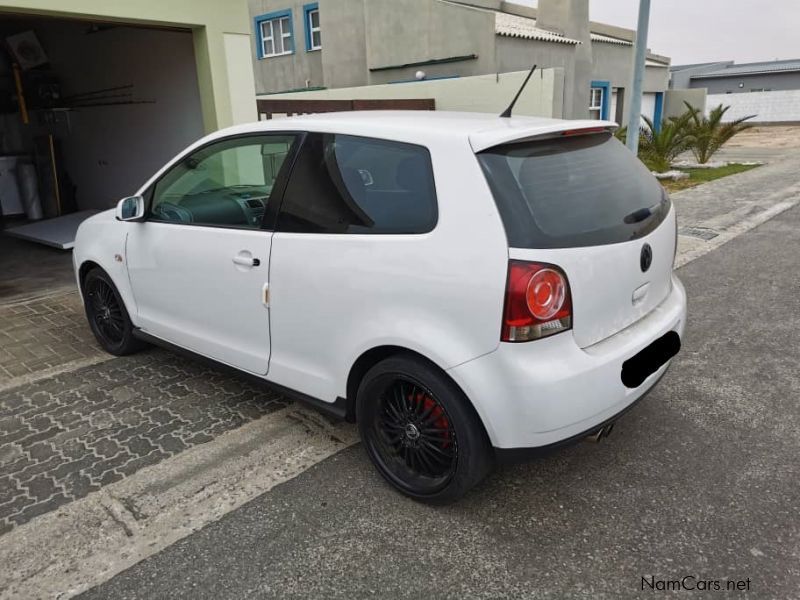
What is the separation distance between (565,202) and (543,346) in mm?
622

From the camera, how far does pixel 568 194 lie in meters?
2.65

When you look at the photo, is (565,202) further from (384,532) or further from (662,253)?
(384,532)

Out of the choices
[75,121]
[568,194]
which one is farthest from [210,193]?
[75,121]

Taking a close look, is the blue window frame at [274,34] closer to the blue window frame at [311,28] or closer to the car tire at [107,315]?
the blue window frame at [311,28]

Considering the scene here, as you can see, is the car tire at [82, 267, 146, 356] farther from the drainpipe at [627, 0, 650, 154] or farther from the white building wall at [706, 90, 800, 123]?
the white building wall at [706, 90, 800, 123]

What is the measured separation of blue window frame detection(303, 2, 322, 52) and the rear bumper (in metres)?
20.1

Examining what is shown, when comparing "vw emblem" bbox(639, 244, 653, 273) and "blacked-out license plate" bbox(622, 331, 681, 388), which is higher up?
"vw emblem" bbox(639, 244, 653, 273)

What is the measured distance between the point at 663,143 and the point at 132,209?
43.4 feet

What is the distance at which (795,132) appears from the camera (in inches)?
1191

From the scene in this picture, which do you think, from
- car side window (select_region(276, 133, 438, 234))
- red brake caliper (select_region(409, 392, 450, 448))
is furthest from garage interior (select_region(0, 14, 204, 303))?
red brake caliper (select_region(409, 392, 450, 448))

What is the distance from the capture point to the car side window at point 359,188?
8.77 feet

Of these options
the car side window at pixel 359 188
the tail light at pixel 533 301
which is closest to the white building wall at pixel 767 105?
the car side window at pixel 359 188

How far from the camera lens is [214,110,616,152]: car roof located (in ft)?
8.63

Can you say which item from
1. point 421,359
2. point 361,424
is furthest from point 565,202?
point 361,424
